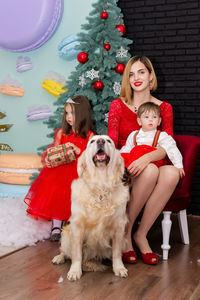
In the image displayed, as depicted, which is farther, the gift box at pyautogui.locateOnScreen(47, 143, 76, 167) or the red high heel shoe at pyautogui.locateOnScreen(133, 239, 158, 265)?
the gift box at pyautogui.locateOnScreen(47, 143, 76, 167)

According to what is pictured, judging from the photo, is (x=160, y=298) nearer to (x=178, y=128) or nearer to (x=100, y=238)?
(x=100, y=238)

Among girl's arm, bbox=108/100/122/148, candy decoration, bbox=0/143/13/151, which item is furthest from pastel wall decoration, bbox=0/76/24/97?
girl's arm, bbox=108/100/122/148

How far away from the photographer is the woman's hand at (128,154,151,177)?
2.26 meters

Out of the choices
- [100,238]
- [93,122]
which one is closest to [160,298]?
[100,238]

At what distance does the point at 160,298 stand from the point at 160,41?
8.54ft

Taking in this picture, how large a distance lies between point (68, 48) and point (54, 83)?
0.45 meters

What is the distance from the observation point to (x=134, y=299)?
5.74 ft

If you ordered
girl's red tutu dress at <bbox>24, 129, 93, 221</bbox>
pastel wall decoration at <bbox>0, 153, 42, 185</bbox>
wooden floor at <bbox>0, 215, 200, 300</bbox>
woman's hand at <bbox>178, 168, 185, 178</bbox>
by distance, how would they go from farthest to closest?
1. pastel wall decoration at <bbox>0, 153, 42, 185</bbox>
2. girl's red tutu dress at <bbox>24, 129, 93, 221</bbox>
3. woman's hand at <bbox>178, 168, 185, 178</bbox>
4. wooden floor at <bbox>0, 215, 200, 300</bbox>

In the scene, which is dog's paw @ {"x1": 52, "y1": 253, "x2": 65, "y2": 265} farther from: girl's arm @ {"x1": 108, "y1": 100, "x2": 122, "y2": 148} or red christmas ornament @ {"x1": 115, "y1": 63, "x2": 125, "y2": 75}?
red christmas ornament @ {"x1": 115, "y1": 63, "x2": 125, "y2": 75}

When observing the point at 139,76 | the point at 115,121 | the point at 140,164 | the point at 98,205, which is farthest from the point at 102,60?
the point at 98,205

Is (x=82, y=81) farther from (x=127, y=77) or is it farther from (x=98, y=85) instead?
(x=127, y=77)

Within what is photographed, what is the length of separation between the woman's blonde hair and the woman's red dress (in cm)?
6

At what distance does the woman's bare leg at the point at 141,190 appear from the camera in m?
2.26

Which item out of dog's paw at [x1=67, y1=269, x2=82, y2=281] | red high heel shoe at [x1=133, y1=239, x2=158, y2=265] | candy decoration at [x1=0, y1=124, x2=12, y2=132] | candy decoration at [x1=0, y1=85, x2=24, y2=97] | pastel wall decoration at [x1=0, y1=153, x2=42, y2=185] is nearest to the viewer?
dog's paw at [x1=67, y1=269, x2=82, y2=281]
